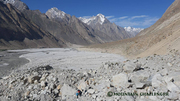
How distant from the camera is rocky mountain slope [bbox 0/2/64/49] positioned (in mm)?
95875

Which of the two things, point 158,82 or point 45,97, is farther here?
point 45,97

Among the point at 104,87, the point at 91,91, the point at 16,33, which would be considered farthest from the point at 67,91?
the point at 16,33

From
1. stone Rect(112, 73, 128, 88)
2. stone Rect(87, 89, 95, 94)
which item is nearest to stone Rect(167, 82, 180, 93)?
stone Rect(112, 73, 128, 88)

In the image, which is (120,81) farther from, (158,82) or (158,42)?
(158,42)

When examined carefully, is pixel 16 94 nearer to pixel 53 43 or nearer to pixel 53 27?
pixel 53 43

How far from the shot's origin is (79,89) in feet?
23.4

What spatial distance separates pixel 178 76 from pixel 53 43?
136 m

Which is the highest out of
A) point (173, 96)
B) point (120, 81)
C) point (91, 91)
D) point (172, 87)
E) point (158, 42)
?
point (158, 42)

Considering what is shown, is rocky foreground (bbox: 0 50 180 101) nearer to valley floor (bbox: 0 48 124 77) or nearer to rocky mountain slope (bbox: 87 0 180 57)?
valley floor (bbox: 0 48 124 77)

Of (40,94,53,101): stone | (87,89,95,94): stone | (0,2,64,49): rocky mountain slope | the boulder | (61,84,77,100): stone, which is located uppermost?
(0,2,64,49): rocky mountain slope

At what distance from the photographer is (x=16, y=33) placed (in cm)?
10650

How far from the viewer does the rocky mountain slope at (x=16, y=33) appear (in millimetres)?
95875

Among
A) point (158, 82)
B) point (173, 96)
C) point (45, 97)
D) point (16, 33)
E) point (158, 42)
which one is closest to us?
point (173, 96)

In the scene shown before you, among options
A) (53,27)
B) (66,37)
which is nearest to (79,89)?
(66,37)
